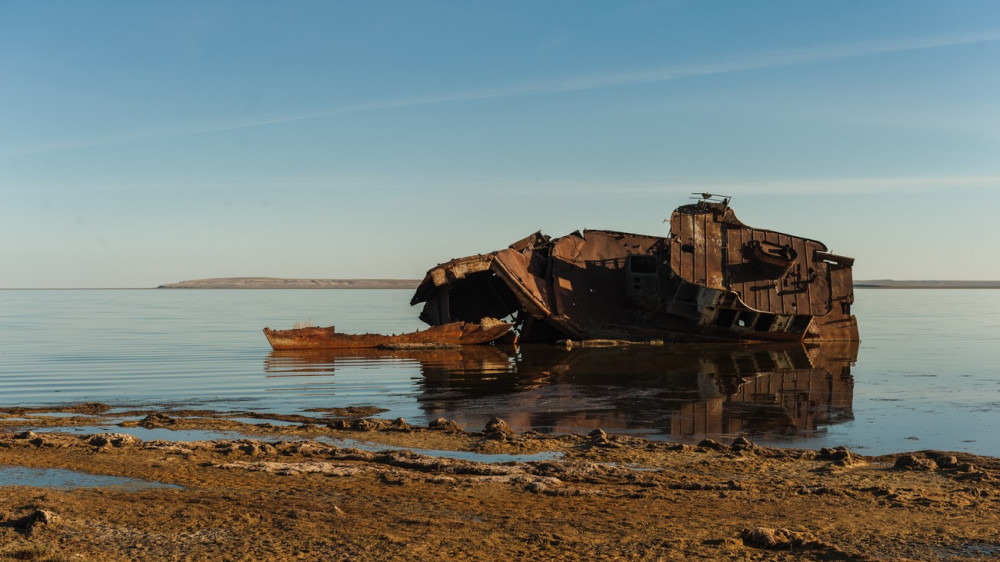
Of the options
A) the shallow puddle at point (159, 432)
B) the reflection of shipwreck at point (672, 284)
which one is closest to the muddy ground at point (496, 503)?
the shallow puddle at point (159, 432)

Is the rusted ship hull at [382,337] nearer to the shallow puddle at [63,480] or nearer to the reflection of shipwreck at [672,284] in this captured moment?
the reflection of shipwreck at [672,284]

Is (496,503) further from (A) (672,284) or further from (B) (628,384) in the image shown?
(A) (672,284)

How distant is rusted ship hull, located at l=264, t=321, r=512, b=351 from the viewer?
93.5ft

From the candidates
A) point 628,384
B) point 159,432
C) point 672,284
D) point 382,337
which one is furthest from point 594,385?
point 672,284

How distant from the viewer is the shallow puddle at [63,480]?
8797 mm

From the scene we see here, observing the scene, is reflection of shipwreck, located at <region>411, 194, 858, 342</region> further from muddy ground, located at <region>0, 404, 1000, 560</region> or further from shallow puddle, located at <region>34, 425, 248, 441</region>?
muddy ground, located at <region>0, 404, 1000, 560</region>

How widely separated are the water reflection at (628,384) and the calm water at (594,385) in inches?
2.0

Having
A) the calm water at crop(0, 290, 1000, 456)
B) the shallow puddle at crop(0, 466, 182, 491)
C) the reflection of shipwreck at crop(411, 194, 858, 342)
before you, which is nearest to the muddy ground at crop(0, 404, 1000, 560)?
the shallow puddle at crop(0, 466, 182, 491)

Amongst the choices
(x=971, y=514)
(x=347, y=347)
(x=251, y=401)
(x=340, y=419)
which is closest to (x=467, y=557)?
(x=971, y=514)

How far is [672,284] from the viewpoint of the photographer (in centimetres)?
3108

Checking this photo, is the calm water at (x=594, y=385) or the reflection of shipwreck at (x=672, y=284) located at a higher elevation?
the reflection of shipwreck at (x=672, y=284)

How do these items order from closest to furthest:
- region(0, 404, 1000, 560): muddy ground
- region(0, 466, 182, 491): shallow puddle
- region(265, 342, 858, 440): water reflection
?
region(0, 404, 1000, 560): muddy ground < region(0, 466, 182, 491): shallow puddle < region(265, 342, 858, 440): water reflection

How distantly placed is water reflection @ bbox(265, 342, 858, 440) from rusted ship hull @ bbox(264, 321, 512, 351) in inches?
16.9

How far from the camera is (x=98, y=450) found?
10648 millimetres
